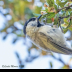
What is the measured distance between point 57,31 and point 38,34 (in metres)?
0.22

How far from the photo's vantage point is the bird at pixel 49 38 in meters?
1.35

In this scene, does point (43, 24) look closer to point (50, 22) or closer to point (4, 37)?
point (50, 22)

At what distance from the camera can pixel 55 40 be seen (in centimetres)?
140

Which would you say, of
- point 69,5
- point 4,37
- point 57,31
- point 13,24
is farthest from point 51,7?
point 4,37

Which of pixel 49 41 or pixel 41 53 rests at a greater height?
pixel 49 41

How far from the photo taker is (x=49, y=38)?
1400 millimetres

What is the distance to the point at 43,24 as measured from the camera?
1.59 metres

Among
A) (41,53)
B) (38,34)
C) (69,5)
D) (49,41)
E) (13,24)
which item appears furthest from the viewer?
(41,53)

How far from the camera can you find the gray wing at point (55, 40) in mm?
1337

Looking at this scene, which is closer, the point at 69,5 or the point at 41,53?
the point at 69,5

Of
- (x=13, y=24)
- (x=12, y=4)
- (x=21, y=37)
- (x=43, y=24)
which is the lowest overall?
(x=21, y=37)

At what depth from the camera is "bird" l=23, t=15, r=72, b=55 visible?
135cm

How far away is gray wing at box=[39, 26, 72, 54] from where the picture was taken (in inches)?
52.6

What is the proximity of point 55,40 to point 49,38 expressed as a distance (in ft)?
0.23
